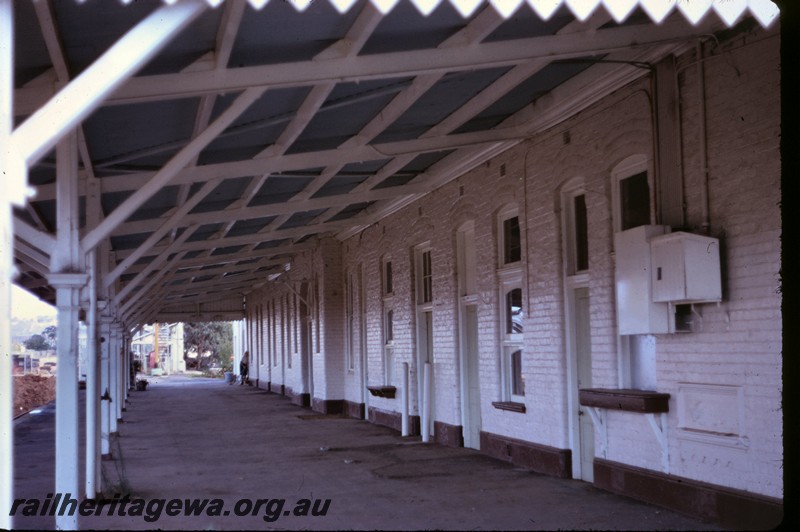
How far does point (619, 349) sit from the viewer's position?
876cm

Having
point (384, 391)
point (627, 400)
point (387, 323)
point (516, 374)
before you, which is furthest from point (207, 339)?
point (627, 400)

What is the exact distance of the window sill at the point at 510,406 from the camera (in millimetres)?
10834

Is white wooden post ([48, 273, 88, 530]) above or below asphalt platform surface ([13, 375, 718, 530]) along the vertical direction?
above

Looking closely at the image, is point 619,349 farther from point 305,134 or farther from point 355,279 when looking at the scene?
point 355,279

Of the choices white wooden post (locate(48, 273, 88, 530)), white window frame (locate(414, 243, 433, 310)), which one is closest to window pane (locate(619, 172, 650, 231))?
white wooden post (locate(48, 273, 88, 530))

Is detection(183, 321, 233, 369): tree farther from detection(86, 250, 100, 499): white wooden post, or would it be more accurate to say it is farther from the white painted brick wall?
detection(86, 250, 100, 499): white wooden post

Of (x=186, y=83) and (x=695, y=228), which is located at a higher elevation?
(x=186, y=83)

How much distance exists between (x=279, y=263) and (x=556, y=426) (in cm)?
1586

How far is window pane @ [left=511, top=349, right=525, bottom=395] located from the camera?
37.3ft

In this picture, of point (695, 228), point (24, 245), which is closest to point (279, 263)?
point (24, 245)

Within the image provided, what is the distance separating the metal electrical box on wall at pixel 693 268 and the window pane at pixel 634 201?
1.21 metres

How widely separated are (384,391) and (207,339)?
64.5 meters

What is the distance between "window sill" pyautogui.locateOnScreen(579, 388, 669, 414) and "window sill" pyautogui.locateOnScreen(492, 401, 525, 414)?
6.23 ft

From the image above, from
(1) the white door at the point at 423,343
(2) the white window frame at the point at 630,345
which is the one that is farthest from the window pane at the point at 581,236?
(1) the white door at the point at 423,343
